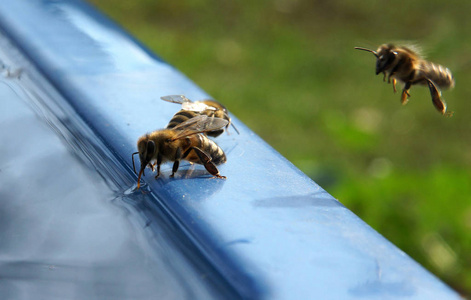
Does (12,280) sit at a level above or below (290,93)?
above

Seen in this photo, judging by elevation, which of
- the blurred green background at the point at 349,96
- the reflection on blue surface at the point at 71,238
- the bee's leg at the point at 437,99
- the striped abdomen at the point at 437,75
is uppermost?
the striped abdomen at the point at 437,75

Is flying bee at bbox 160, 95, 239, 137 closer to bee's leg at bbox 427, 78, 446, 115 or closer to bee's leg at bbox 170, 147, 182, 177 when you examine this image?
bee's leg at bbox 170, 147, 182, 177

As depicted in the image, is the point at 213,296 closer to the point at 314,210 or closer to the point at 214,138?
the point at 314,210

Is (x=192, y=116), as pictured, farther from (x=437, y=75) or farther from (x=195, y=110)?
(x=437, y=75)

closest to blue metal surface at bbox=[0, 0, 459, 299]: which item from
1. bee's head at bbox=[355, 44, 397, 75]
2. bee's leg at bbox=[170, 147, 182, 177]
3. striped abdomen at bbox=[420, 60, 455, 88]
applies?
bee's leg at bbox=[170, 147, 182, 177]

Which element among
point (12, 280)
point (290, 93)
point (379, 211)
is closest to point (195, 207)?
point (12, 280)

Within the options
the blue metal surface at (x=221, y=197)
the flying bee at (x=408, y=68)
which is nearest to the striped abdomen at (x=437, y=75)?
the flying bee at (x=408, y=68)

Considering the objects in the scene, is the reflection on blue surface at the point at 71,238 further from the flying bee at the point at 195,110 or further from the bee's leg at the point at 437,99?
the bee's leg at the point at 437,99

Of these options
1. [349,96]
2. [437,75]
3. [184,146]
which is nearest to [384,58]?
[437,75]
